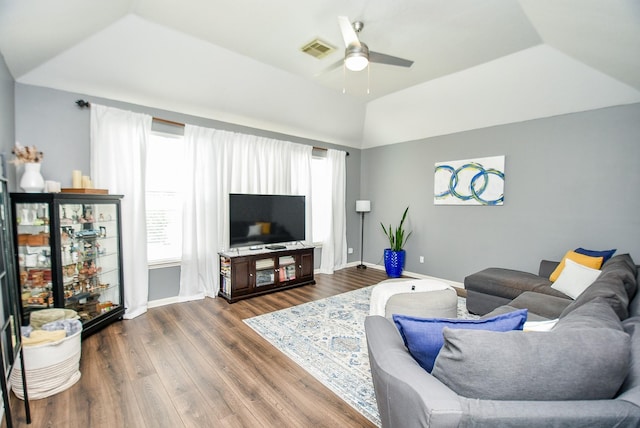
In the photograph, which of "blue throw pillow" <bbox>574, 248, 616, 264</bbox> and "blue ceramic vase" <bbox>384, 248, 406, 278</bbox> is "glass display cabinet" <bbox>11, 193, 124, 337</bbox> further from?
"blue throw pillow" <bbox>574, 248, 616, 264</bbox>

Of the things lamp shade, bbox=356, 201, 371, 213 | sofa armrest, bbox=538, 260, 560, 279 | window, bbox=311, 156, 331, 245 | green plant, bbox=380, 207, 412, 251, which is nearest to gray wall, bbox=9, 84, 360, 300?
window, bbox=311, 156, 331, 245

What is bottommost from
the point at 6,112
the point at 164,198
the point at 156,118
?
the point at 164,198

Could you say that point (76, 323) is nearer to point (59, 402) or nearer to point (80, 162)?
point (59, 402)

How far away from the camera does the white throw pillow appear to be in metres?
2.84

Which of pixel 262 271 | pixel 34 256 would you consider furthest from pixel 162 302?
pixel 34 256

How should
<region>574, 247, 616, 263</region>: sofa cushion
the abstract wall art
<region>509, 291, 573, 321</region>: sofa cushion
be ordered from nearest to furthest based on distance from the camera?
<region>509, 291, 573, 321</region>: sofa cushion < <region>574, 247, 616, 263</region>: sofa cushion < the abstract wall art

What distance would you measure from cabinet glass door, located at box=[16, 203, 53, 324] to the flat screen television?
198cm

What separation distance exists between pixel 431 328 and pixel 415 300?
1.50m

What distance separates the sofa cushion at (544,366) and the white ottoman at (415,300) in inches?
65.0

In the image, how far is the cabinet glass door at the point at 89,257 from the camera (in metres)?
2.86

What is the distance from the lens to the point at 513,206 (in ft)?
14.2

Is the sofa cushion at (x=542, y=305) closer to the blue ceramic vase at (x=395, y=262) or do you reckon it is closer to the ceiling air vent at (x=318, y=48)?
the blue ceramic vase at (x=395, y=262)

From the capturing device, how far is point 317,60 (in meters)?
3.71

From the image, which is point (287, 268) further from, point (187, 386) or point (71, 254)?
point (71, 254)
